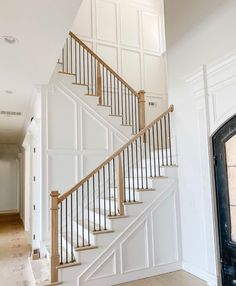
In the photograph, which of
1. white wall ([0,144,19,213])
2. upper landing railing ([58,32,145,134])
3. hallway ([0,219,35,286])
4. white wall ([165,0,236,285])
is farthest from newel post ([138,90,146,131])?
white wall ([0,144,19,213])

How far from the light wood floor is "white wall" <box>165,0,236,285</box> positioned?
14cm

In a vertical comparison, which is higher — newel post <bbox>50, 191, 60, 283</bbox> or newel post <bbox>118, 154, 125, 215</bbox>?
newel post <bbox>118, 154, 125, 215</bbox>

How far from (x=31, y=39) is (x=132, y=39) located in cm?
459

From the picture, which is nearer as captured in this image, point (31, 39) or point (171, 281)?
point (31, 39)

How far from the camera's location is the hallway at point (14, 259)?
13.0ft

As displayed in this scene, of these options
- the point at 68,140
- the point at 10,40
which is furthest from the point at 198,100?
the point at 10,40

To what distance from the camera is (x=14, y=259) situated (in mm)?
4969

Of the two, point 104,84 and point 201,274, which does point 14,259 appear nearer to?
point 201,274

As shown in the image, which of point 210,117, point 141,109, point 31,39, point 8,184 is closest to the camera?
point 31,39

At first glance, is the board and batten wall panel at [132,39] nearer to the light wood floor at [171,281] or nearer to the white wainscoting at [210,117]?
the white wainscoting at [210,117]

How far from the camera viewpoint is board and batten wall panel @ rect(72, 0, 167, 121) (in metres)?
6.78

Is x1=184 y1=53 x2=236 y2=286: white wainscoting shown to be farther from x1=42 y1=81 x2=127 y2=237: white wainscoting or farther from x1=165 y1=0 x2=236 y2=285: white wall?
x1=42 y1=81 x2=127 y2=237: white wainscoting

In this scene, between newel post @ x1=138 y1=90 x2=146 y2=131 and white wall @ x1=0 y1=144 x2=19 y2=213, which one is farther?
white wall @ x1=0 y1=144 x2=19 y2=213

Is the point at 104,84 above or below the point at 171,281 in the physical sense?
above
